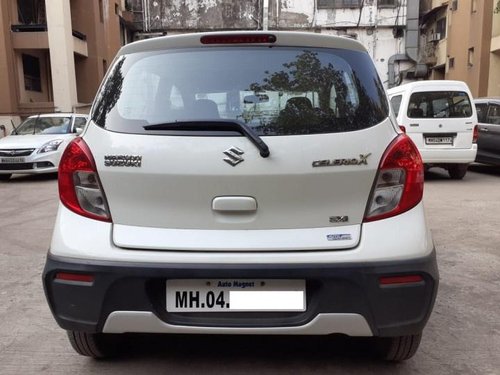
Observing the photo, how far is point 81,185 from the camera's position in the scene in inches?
98.0

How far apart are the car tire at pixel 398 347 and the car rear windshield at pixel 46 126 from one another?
10.2 metres

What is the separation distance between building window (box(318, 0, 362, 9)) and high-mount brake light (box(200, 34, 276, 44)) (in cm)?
2774

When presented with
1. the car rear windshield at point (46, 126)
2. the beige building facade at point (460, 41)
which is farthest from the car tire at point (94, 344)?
the beige building facade at point (460, 41)

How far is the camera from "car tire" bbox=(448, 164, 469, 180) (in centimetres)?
1023

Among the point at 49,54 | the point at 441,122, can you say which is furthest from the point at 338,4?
the point at 441,122

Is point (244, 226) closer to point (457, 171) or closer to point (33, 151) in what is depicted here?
point (457, 171)

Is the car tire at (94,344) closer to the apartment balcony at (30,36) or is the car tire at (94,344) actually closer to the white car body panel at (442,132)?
the white car body panel at (442,132)

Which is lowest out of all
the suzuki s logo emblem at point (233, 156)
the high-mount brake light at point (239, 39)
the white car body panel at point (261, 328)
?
the white car body panel at point (261, 328)

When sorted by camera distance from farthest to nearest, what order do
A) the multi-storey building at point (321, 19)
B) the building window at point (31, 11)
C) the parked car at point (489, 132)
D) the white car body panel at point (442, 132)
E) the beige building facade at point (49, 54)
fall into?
the multi-storey building at point (321, 19) < the building window at point (31, 11) < the beige building facade at point (49, 54) < the parked car at point (489, 132) < the white car body panel at point (442, 132)

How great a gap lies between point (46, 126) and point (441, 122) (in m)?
8.53

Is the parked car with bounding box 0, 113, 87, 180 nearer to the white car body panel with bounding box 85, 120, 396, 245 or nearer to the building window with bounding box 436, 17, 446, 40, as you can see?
the white car body panel with bounding box 85, 120, 396, 245

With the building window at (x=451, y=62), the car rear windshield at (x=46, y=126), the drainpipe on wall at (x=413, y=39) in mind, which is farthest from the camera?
the drainpipe on wall at (x=413, y=39)

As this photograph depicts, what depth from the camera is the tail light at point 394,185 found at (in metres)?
2.42

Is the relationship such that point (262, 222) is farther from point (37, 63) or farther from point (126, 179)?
point (37, 63)
